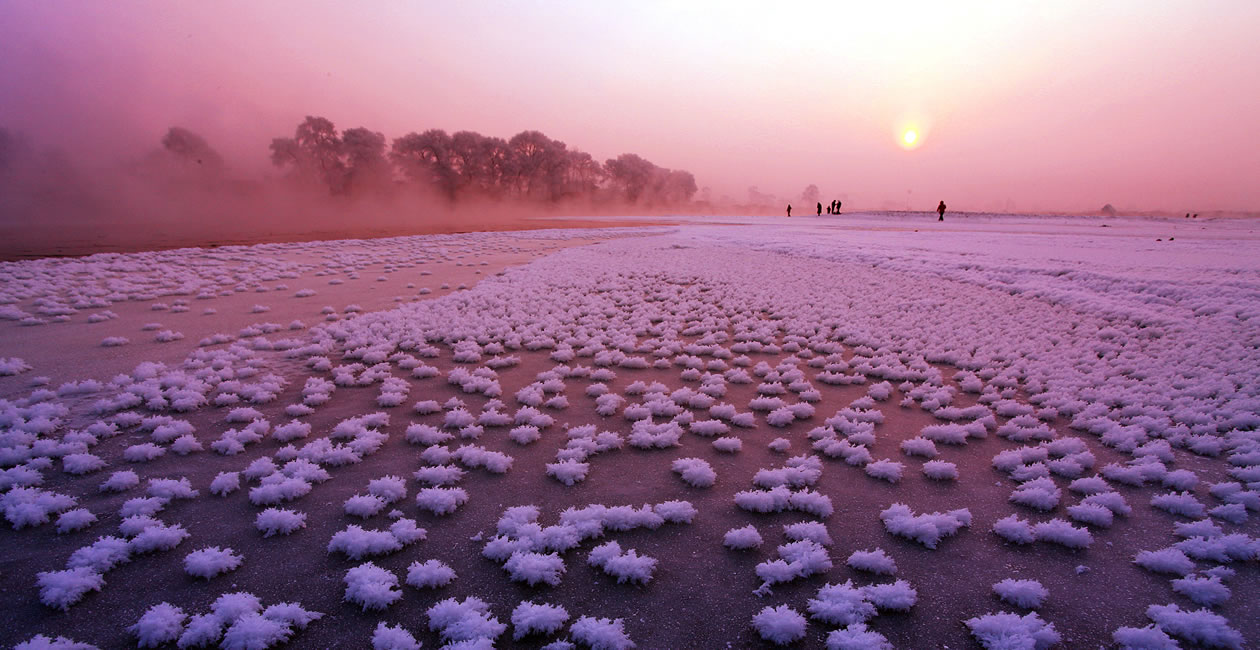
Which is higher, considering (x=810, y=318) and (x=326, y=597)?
(x=810, y=318)

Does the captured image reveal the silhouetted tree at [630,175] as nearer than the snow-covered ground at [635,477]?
No

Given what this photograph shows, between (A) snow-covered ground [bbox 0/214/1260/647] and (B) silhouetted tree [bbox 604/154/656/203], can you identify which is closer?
(A) snow-covered ground [bbox 0/214/1260/647]

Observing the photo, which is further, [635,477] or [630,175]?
[630,175]

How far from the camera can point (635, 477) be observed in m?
4.75

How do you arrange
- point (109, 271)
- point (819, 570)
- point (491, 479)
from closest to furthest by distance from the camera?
1. point (819, 570)
2. point (491, 479)
3. point (109, 271)

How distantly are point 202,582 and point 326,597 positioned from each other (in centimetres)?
91

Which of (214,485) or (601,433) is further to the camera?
(601,433)

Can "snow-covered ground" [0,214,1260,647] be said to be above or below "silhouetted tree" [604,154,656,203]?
below

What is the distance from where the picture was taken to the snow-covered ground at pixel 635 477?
3088mm

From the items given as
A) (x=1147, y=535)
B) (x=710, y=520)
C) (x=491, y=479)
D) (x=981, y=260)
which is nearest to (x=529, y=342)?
(x=491, y=479)

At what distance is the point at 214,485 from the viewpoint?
435 centimetres

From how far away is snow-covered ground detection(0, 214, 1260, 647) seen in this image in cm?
309

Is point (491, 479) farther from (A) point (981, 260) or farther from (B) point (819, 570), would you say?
(A) point (981, 260)

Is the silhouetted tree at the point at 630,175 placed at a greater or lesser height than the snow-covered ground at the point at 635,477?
greater
